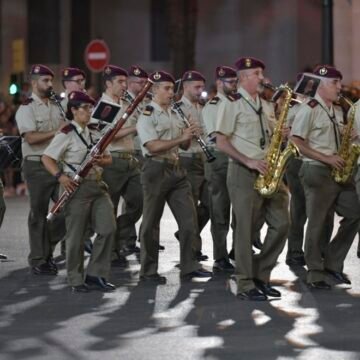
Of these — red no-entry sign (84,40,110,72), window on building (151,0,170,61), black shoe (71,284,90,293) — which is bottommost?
black shoe (71,284,90,293)

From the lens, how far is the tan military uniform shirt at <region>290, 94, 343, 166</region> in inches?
538

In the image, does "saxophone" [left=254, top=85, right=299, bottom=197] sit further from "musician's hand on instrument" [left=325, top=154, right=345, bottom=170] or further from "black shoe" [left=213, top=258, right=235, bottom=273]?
"black shoe" [left=213, top=258, right=235, bottom=273]

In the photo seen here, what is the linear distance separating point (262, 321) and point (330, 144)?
250 cm

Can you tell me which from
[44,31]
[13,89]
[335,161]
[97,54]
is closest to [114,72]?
[335,161]

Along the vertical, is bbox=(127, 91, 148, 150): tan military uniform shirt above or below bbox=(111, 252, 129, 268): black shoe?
above

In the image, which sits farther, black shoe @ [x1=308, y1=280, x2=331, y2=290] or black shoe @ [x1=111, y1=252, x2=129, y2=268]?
black shoe @ [x1=111, y1=252, x2=129, y2=268]

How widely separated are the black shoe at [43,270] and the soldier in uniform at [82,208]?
1.25 m

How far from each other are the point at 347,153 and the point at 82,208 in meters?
2.42

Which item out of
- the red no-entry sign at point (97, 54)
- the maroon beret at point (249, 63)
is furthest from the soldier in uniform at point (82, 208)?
the red no-entry sign at point (97, 54)

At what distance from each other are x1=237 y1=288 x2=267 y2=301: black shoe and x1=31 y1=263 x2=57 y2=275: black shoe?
257cm

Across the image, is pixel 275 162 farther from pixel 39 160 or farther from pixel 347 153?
pixel 39 160

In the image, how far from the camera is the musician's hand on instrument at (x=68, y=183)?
44.2 feet

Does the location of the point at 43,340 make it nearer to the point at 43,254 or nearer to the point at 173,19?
the point at 43,254

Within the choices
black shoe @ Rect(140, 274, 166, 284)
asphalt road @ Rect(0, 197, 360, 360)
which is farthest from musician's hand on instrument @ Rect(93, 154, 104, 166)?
black shoe @ Rect(140, 274, 166, 284)
